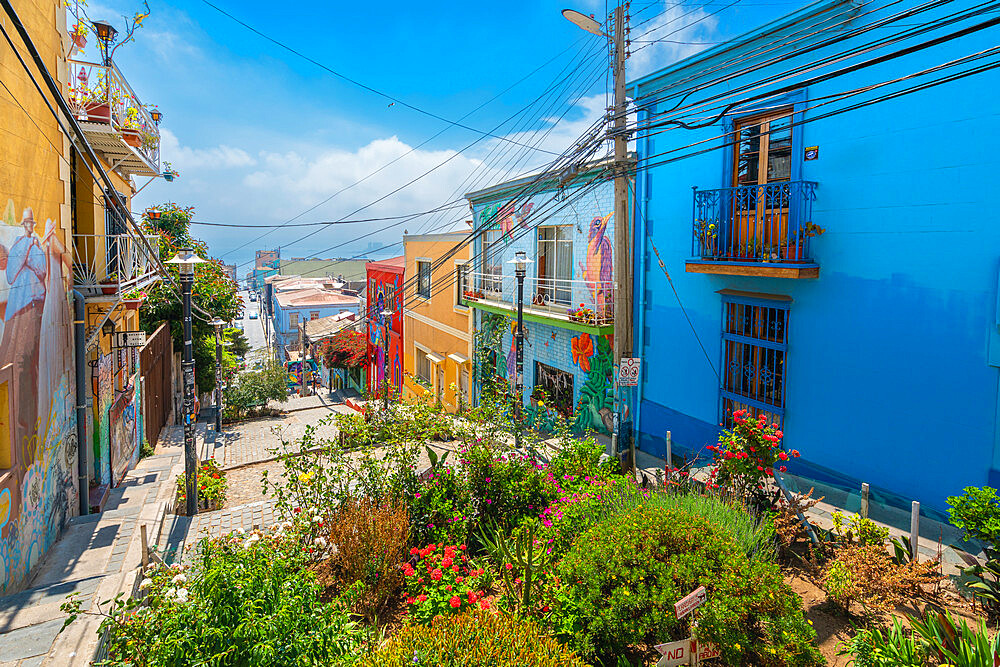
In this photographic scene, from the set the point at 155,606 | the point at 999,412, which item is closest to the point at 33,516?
the point at 155,606

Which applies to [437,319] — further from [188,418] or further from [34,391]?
[34,391]

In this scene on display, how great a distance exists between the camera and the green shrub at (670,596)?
4238 millimetres

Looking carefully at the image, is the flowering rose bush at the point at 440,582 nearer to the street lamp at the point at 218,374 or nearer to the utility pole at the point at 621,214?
the utility pole at the point at 621,214

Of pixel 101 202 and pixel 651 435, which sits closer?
pixel 101 202

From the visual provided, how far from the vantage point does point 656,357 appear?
445 inches

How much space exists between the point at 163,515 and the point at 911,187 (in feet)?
40.3

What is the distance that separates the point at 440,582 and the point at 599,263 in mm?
8457

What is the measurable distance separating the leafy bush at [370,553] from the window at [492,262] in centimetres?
1117

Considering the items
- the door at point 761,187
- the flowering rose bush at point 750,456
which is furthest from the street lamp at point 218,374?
the flowering rose bush at point 750,456

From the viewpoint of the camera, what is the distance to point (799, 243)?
8258 mm

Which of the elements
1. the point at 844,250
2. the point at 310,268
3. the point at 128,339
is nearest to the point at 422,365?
the point at 128,339

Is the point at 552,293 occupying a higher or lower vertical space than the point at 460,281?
lower

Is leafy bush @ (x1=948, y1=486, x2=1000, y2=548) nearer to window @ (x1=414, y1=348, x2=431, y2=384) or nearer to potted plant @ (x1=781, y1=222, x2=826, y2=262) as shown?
potted plant @ (x1=781, y1=222, x2=826, y2=262)

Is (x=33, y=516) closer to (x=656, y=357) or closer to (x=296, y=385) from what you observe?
(x=656, y=357)
